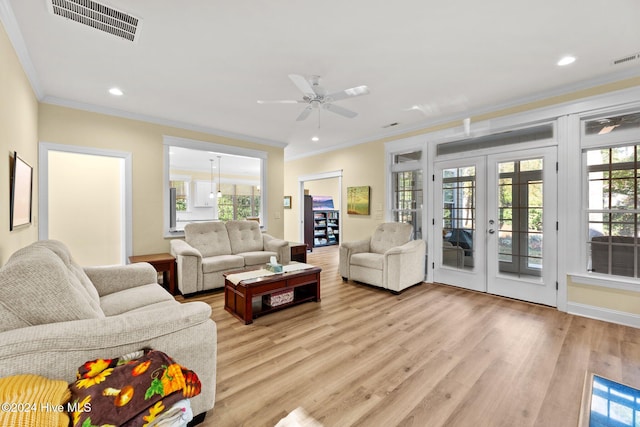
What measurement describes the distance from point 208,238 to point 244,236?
2.08 ft

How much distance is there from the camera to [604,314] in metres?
3.02

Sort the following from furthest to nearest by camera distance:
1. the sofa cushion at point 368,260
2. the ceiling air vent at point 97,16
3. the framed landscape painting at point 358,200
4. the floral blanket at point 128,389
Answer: the framed landscape painting at point 358,200, the sofa cushion at point 368,260, the ceiling air vent at point 97,16, the floral blanket at point 128,389

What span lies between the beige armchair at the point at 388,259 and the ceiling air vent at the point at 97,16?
3.66 m

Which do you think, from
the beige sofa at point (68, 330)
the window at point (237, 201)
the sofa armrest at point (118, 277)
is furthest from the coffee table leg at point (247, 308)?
the window at point (237, 201)

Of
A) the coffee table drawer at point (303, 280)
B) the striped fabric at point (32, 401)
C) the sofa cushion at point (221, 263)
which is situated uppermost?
the striped fabric at point (32, 401)

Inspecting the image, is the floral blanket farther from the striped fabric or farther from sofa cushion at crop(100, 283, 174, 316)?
sofa cushion at crop(100, 283, 174, 316)

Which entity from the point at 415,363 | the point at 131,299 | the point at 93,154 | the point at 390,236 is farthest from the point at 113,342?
the point at 390,236

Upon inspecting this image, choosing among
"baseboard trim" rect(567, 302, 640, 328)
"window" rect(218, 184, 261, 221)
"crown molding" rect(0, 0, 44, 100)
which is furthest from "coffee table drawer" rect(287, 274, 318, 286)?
"window" rect(218, 184, 261, 221)

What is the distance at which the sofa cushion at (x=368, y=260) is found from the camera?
4035 millimetres

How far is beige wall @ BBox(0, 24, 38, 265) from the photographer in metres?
2.09

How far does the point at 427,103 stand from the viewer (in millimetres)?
3719

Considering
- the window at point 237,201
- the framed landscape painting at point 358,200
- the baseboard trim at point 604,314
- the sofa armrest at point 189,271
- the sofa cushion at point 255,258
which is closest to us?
the baseboard trim at point 604,314

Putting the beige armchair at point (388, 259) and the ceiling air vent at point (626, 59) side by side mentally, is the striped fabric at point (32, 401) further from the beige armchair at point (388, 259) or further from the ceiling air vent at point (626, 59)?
the ceiling air vent at point (626, 59)

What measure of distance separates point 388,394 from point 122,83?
4.04 metres
